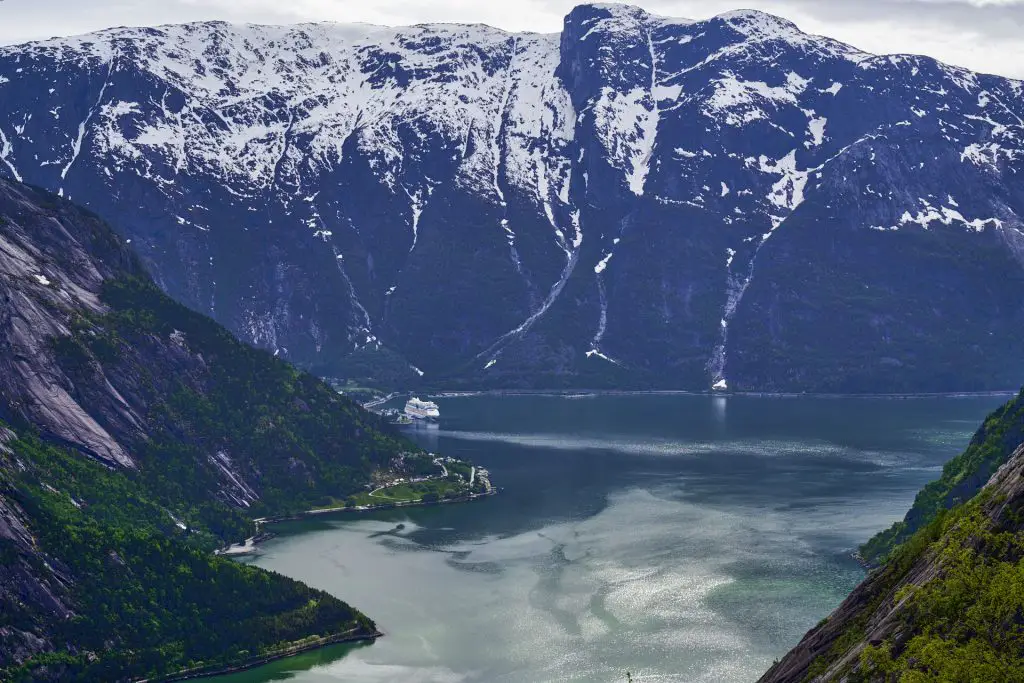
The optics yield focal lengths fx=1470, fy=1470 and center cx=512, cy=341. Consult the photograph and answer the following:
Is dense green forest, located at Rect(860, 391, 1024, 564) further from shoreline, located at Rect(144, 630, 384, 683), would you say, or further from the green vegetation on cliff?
the green vegetation on cliff

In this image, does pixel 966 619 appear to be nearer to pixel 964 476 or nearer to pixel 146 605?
pixel 964 476

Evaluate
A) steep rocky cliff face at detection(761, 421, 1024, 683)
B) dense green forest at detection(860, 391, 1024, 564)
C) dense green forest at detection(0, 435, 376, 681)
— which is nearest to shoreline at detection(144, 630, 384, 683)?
dense green forest at detection(0, 435, 376, 681)

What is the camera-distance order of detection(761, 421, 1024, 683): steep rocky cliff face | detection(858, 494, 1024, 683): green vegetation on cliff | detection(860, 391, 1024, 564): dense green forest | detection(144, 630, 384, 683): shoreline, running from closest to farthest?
detection(858, 494, 1024, 683): green vegetation on cliff → detection(761, 421, 1024, 683): steep rocky cliff face → detection(144, 630, 384, 683): shoreline → detection(860, 391, 1024, 564): dense green forest

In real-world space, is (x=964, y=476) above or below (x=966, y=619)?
below

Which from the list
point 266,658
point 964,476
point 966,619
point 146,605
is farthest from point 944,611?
point 146,605

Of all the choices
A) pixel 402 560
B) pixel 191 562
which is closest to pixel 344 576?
pixel 402 560

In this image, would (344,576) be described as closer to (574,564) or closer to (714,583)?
(574,564)

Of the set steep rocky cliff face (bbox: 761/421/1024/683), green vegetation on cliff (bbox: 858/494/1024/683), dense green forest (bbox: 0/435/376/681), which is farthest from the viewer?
dense green forest (bbox: 0/435/376/681)
